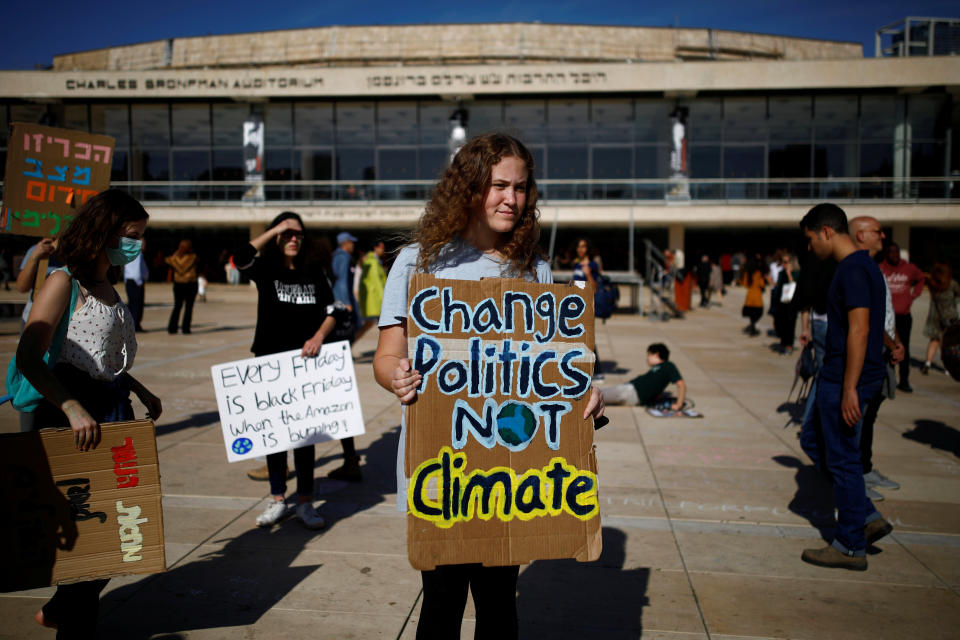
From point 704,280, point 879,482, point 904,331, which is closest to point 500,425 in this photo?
point 879,482

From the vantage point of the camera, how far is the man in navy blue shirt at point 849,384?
388 cm

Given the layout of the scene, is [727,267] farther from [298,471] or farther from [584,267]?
[298,471]

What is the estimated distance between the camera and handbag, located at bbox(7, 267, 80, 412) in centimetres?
288

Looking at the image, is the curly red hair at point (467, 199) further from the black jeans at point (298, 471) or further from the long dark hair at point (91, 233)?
the black jeans at point (298, 471)

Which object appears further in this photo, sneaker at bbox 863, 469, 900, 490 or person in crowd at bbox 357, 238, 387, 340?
person in crowd at bbox 357, 238, 387, 340

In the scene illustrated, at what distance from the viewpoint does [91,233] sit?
117 inches

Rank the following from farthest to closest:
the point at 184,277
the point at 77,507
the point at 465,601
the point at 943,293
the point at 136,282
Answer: the point at 184,277
the point at 136,282
the point at 943,293
the point at 77,507
the point at 465,601

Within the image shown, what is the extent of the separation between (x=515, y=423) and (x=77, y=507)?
173 cm

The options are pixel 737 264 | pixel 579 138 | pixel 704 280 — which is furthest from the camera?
pixel 579 138

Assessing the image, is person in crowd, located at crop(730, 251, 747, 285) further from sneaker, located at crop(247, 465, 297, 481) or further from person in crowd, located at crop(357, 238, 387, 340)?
sneaker, located at crop(247, 465, 297, 481)

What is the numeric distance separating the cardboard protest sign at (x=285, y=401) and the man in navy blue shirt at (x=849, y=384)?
109 inches

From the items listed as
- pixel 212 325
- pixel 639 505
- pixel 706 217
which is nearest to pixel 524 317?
pixel 639 505

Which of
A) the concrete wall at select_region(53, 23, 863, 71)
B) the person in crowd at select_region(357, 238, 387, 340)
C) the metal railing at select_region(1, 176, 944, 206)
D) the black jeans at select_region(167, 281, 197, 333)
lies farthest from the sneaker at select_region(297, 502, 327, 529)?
the concrete wall at select_region(53, 23, 863, 71)

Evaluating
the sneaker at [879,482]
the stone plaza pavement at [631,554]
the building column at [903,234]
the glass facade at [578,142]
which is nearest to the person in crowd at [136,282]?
the stone plaza pavement at [631,554]
